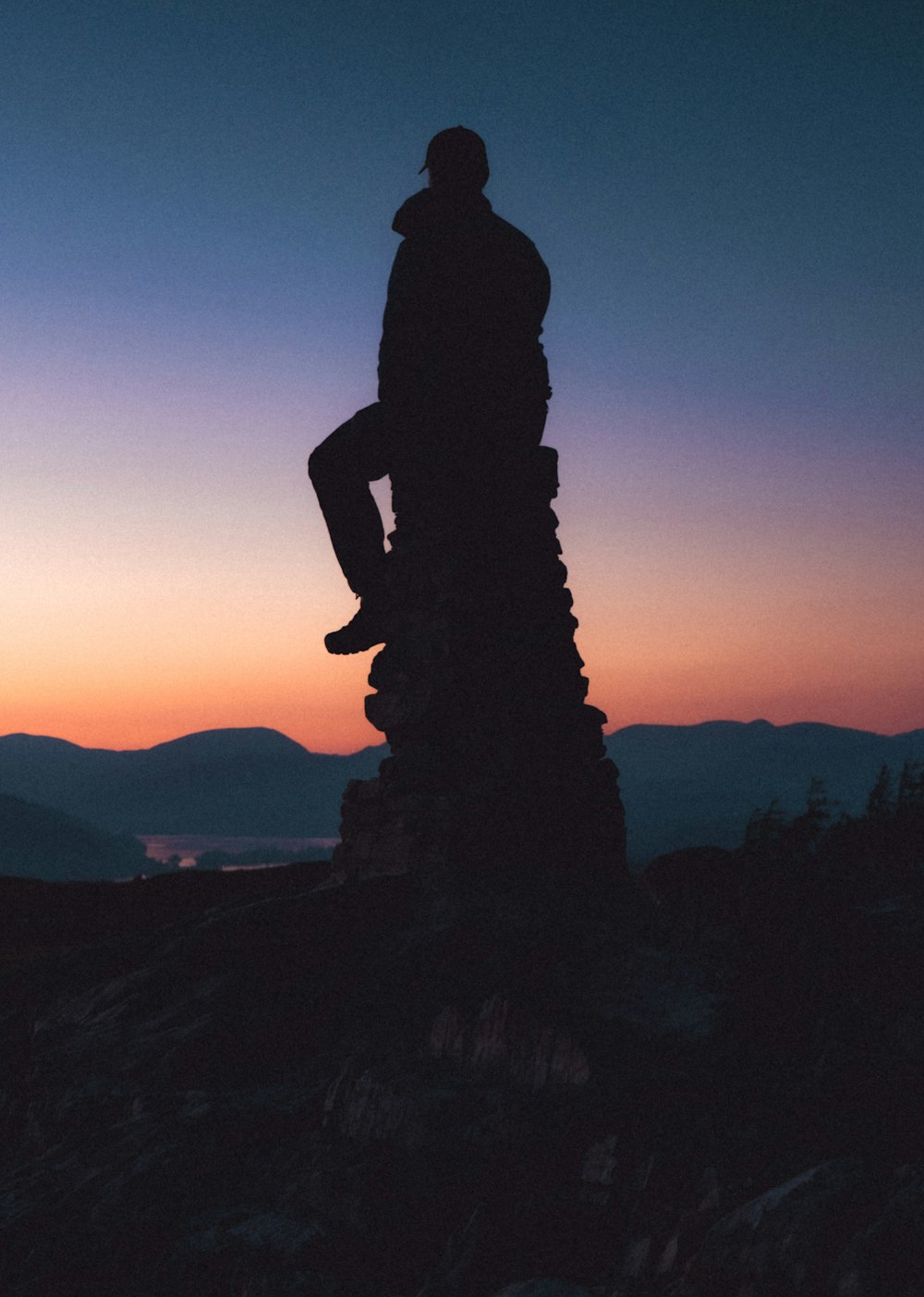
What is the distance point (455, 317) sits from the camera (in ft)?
42.0

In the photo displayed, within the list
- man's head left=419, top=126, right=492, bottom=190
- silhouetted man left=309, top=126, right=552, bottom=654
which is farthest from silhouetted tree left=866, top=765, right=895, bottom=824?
man's head left=419, top=126, right=492, bottom=190

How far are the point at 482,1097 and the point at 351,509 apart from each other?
7.27 meters

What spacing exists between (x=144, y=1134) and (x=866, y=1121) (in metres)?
5.48

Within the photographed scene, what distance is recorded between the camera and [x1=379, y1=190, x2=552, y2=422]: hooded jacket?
504 inches

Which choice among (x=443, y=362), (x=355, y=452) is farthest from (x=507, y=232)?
(x=355, y=452)

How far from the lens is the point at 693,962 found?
959 cm

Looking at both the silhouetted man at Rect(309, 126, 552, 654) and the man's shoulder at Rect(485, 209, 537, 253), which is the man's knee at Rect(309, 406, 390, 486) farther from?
the man's shoulder at Rect(485, 209, 537, 253)

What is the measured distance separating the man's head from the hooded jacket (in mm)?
157

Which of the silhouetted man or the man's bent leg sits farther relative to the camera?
the man's bent leg

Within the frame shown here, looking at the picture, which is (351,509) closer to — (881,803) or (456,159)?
(456,159)

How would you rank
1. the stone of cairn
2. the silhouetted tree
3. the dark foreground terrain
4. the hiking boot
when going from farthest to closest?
the silhouetted tree, the hiking boot, the stone of cairn, the dark foreground terrain

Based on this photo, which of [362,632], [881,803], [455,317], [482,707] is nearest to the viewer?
[482,707]

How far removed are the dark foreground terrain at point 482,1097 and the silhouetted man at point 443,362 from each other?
4.16 metres

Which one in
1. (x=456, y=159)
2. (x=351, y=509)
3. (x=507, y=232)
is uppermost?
(x=456, y=159)
